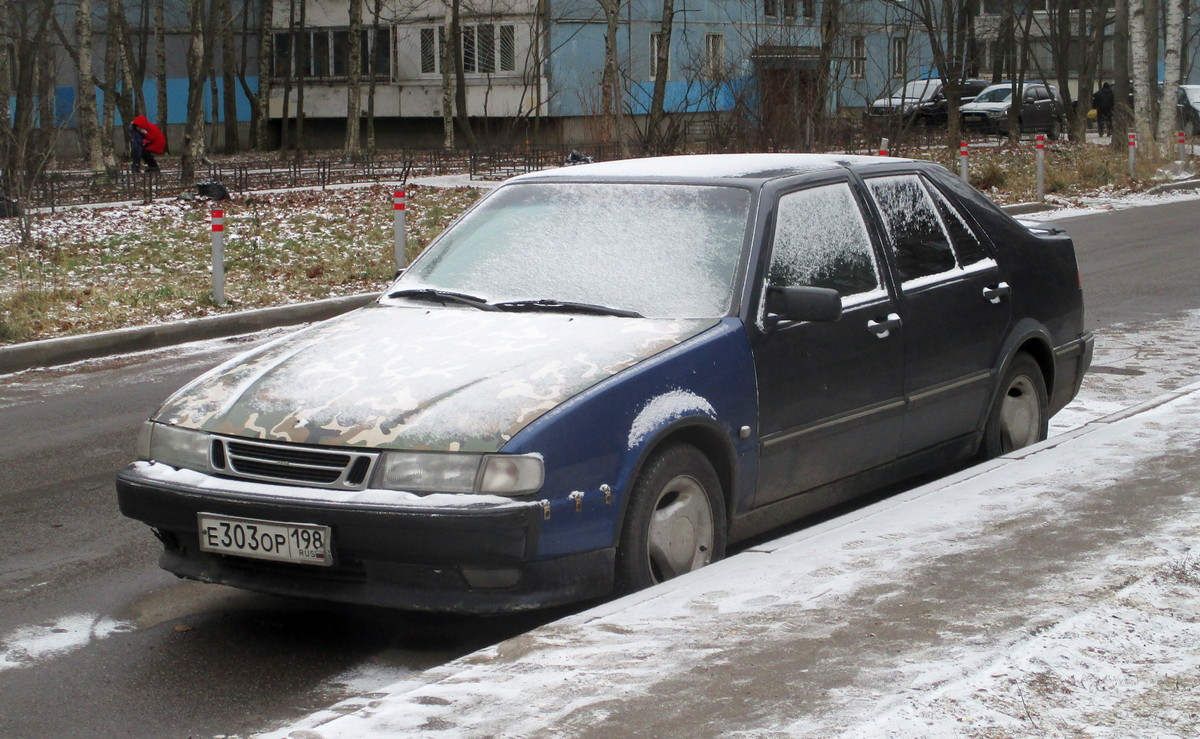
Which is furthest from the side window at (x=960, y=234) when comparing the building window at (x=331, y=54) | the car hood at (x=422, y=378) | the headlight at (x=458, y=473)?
the building window at (x=331, y=54)

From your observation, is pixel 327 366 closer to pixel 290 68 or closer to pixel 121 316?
pixel 121 316

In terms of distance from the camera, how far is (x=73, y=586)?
5.47m

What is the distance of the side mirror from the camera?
5.17m

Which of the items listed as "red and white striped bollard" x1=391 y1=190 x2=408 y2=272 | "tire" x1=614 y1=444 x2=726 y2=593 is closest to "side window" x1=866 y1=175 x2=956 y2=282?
"tire" x1=614 y1=444 x2=726 y2=593

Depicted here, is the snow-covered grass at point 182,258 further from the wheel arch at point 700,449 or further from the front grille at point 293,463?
the wheel arch at point 700,449

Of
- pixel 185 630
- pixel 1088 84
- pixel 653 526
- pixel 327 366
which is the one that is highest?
pixel 1088 84

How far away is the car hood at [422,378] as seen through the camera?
442cm

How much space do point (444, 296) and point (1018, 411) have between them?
2834 millimetres

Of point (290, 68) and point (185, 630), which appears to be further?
point (290, 68)

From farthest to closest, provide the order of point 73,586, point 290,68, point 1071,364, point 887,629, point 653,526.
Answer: point 290,68
point 1071,364
point 73,586
point 653,526
point 887,629

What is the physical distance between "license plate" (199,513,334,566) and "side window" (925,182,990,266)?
326 cm

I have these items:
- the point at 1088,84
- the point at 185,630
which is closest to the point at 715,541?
the point at 185,630

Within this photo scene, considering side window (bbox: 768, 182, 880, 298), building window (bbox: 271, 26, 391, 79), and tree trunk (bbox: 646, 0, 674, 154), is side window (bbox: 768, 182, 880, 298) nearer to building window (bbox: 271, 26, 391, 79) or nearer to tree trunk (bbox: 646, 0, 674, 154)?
tree trunk (bbox: 646, 0, 674, 154)

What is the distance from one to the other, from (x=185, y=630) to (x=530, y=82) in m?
43.8
